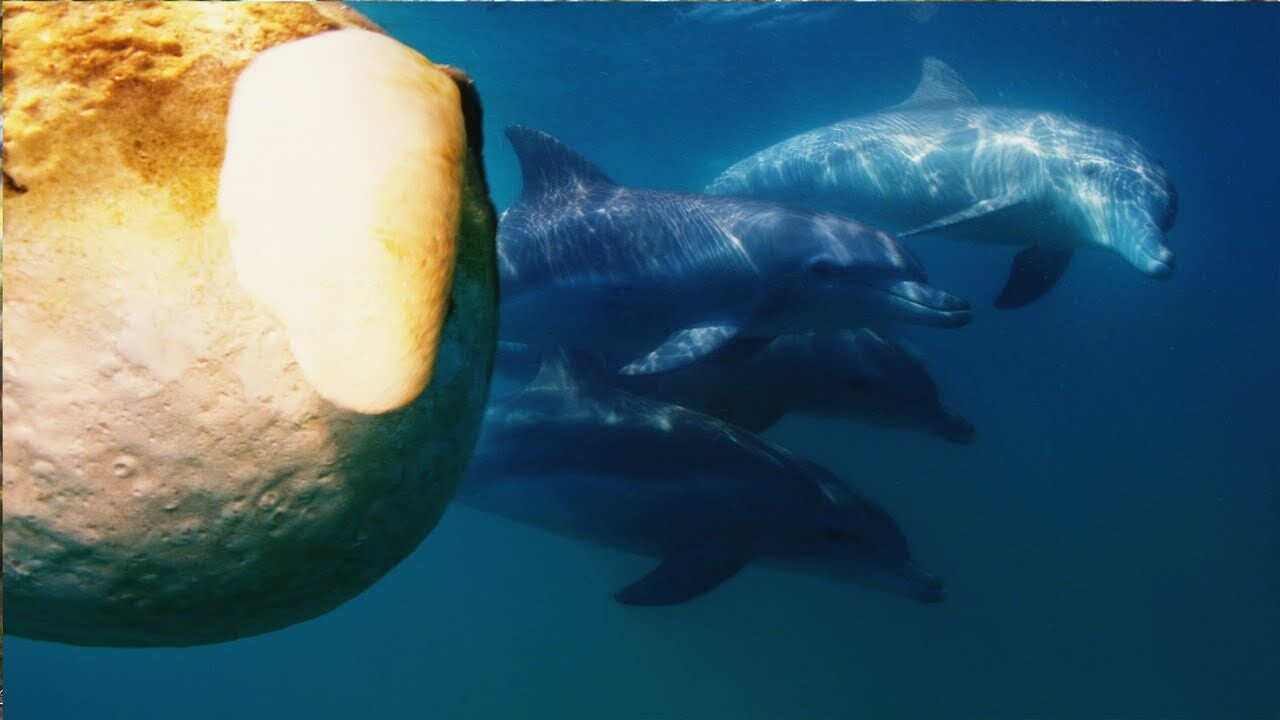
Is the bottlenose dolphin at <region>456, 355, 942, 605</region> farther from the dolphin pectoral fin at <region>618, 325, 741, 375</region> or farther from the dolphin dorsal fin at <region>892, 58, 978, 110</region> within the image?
the dolphin dorsal fin at <region>892, 58, 978, 110</region>

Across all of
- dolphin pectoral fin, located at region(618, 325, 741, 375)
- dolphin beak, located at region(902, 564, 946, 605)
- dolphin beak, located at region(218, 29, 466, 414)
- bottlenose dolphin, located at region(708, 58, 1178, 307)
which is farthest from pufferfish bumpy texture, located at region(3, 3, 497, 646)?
bottlenose dolphin, located at region(708, 58, 1178, 307)

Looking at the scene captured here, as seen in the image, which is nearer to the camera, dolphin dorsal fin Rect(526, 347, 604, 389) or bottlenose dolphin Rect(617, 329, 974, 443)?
dolphin dorsal fin Rect(526, 347, 604, 389)

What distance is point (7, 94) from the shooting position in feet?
5.70

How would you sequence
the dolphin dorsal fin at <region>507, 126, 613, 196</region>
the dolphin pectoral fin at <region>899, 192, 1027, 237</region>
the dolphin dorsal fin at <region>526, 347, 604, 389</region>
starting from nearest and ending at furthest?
the dolphin dorsal fin at <region>526, 347, 604, 389</region>, the dolphin dorsal fin at <region>507, 126, 613, 196</region>, the dolphin pectoral fin at <region>899, 192, 1027, 237</region>

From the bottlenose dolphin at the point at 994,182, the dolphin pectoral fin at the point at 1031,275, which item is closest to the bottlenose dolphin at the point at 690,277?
the bottlenose dolphin at the point at 994,182

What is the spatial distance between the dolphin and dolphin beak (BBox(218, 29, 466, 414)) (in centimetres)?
635

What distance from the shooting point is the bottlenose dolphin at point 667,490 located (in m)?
7.70

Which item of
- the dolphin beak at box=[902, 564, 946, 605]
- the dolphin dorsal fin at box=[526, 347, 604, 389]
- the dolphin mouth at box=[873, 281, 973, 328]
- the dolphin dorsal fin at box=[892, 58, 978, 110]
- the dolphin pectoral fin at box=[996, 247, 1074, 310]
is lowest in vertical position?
the dolphin beak at box=[902, 564, 946, 605]

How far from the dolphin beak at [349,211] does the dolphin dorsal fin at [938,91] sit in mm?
13890

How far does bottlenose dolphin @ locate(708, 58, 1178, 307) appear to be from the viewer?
9742 millimetres

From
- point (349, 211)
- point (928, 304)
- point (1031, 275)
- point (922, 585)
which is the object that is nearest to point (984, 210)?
point (1031, 275)

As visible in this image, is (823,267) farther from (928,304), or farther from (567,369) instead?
(567,369)

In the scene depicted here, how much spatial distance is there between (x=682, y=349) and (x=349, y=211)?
6.09 metres

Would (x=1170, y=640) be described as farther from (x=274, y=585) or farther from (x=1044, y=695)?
(x=274, y=585)
